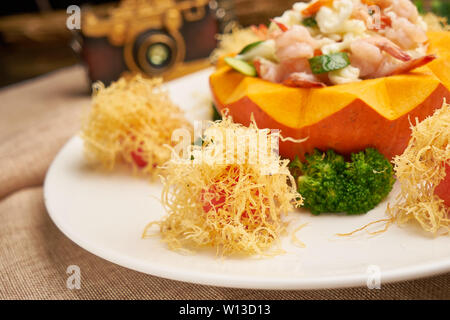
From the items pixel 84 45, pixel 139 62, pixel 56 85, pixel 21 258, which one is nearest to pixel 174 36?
pixel 139 62

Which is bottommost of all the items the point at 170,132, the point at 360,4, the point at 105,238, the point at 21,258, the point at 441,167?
the point at 21,258

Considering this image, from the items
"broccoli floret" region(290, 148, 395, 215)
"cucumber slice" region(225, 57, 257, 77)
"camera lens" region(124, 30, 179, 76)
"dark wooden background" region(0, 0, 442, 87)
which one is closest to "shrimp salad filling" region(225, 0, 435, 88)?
"cucumber slice" region(225, 57, 257, 77)

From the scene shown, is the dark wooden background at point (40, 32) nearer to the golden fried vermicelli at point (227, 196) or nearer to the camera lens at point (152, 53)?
the camera lens at point (152, 53)

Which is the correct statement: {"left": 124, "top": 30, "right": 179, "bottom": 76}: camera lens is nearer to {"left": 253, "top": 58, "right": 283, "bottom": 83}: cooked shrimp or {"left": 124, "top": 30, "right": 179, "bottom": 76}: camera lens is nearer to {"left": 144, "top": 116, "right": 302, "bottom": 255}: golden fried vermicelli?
{"left": 253, "top": 58, "right": 283, "bottom": 83}: cooked shrimp

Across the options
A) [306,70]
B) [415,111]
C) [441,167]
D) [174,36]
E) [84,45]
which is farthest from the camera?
[174,36]

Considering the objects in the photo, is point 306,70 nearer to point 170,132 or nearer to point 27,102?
point 170,132

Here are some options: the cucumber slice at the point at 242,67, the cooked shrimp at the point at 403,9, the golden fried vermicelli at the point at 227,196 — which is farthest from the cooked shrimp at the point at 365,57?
the golden fried vermicelli at the point at 227,196
